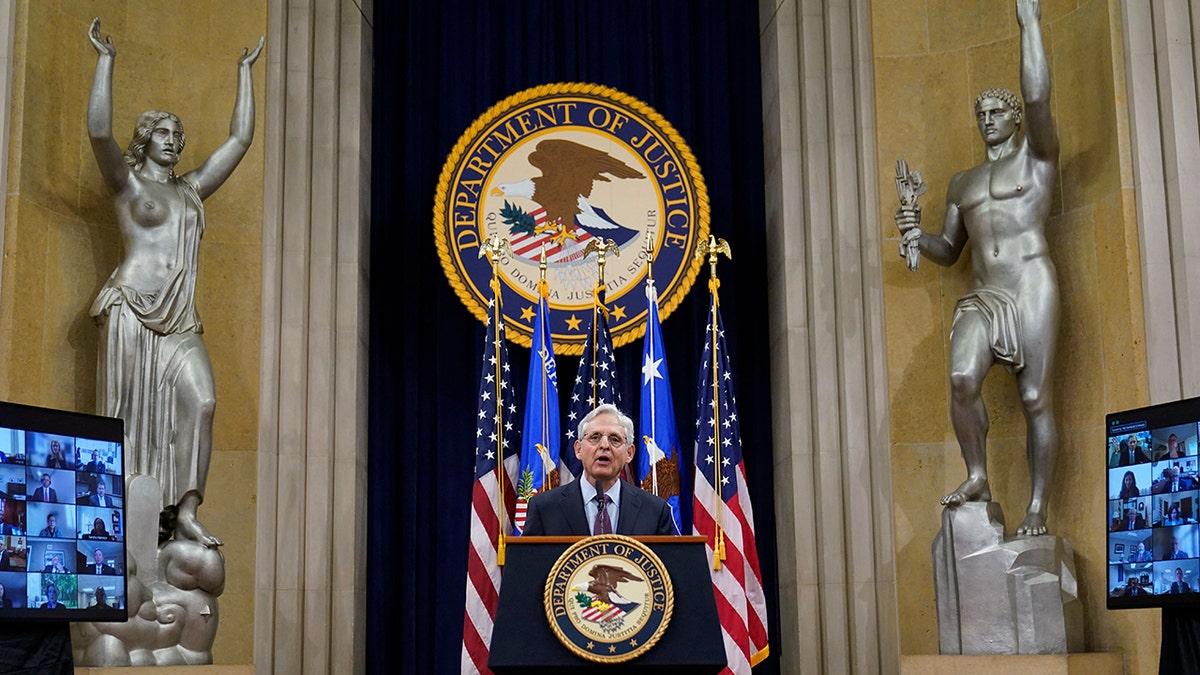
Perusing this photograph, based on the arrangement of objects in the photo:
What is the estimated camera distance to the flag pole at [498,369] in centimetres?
771

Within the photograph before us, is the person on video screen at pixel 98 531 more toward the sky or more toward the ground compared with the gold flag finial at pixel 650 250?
more toward the ground

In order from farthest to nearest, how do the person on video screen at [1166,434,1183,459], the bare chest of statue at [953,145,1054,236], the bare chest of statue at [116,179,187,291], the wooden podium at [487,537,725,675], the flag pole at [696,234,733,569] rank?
the flag pole at [696,234,733,569], the bare chest of statue at [953,145,1054,236], the bare chest of statue at [116,179,187,291], the person on video screen at [1166,434,1183,459], the wooden podium at [487,537,725,675]

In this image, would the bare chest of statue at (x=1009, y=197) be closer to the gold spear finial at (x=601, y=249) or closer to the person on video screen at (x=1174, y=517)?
the gold spear finial at (x=601, y=249)

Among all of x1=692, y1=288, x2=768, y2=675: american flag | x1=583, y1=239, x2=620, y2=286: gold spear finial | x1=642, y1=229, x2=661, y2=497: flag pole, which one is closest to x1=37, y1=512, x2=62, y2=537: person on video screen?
x1=642, y1=229, x2=661, y2=497: flag pole

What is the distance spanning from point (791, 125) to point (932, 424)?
6.94ft

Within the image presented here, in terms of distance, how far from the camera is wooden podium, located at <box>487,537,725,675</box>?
12.2 feet

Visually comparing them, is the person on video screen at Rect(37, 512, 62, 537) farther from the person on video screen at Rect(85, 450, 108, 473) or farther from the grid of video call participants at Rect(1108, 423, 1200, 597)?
the grid of video call participants at Rect(1108, 423, 1200, 597)

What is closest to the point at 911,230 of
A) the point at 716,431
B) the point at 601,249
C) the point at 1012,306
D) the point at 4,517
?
the point at 1012,306

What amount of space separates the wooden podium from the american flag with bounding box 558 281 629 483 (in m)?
4.20

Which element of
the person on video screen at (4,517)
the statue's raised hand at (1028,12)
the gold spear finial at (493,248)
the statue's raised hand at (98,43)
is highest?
the statue's raised hand at (1028,12)

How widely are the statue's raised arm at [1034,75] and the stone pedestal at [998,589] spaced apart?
1.86 meters

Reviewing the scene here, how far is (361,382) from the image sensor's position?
8.65 m

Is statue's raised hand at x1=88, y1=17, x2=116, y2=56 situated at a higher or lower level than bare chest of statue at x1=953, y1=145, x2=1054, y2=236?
higher

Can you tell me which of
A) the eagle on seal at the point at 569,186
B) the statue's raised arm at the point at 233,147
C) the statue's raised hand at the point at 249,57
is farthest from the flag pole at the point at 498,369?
the statue's raised hand at the point at 249,57
